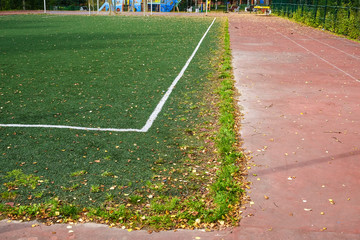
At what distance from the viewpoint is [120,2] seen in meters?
66.5

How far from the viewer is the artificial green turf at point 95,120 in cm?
462

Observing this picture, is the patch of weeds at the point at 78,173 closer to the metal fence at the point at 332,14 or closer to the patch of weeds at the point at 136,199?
the patch of weeds at the point at 136,199

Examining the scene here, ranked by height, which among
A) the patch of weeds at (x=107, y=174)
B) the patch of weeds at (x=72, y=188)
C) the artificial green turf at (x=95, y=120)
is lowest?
the patch of weeds at (x=72, y=188)

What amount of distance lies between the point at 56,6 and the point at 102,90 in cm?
6705

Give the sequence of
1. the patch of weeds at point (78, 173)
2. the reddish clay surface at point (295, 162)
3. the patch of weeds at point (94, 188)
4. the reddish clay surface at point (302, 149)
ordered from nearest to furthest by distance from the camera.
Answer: the reddish clay surface at point (295, 162)
the reddish clay surface at point (302, 149)
the patch of weeds at point (94, 188)
the patch of weeds at point (78, 173)

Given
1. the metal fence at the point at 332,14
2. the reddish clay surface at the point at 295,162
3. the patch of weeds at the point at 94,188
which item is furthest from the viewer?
the metal fence at the point at 332,14

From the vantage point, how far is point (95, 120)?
6.85m

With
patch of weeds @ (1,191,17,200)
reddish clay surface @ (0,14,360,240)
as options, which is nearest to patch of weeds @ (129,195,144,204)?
reddish clay surface @ (0,14,360,240)

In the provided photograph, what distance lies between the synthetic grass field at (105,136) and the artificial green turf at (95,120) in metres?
0.01

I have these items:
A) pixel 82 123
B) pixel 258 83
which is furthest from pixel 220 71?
pixel 82 123

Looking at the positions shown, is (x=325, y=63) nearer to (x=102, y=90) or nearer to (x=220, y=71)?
(x=220, y=71)

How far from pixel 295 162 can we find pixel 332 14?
24230 mm

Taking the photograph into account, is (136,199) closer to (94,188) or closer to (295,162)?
(94,188)

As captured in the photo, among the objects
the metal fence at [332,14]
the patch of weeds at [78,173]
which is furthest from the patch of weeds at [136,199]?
the metal fence at [332,14]
